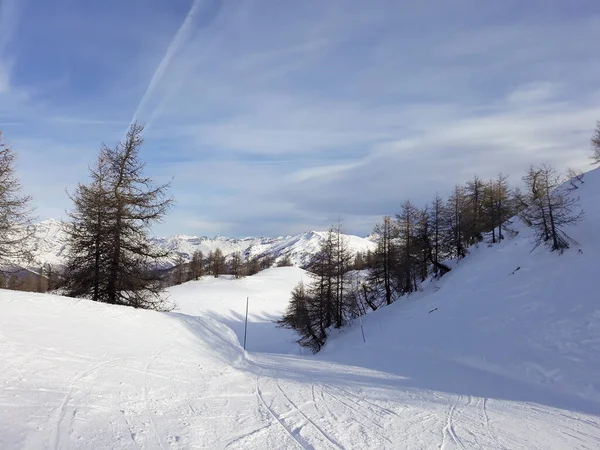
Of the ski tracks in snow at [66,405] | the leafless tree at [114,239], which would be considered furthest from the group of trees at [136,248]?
the ski tracks in snow at [66,405]

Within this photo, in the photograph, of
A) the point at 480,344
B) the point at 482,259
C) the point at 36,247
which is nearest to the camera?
the point at 480,344

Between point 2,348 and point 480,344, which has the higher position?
point 2,348

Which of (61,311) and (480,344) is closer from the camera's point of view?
(61,311)

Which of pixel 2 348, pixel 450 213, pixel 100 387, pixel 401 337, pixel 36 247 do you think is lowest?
pixel 401 337

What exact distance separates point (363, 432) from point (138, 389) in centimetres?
428

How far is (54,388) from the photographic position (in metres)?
6.01

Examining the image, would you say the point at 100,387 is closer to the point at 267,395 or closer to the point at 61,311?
the point at 267,395

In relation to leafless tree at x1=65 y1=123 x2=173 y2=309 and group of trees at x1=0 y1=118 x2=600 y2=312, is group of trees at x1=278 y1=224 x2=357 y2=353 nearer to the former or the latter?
group of trees at x1=0 y1=118 x2=600 y2=312

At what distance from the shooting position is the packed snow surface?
17.5ft

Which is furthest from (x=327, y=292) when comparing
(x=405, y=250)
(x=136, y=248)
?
(x=136, y=248)

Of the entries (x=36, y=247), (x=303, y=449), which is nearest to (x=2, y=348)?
(x=303, y=449)

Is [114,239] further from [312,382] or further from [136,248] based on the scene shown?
[312,382]

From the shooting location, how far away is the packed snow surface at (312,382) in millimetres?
5340

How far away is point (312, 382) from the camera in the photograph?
31.0 feet
